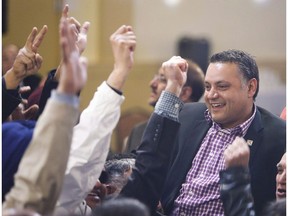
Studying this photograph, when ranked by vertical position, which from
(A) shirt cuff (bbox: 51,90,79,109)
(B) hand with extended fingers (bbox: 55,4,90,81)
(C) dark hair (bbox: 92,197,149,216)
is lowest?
(C) dark hair (bbox: 92,197,149,216)

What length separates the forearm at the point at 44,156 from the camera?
2562 mm

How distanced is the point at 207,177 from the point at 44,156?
1126 mm

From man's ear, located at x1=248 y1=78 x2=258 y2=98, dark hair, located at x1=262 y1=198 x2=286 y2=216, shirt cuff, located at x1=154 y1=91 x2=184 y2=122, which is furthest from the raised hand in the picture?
man's ear, located at x1=248 y1=78 x2=258 y2=98

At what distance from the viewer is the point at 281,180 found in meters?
3.33

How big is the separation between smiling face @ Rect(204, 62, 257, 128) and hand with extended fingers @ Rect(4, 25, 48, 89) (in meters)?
0.73

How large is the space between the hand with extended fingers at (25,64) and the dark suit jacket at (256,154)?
0.72 metres

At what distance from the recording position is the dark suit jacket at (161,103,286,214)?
3521 millimetres

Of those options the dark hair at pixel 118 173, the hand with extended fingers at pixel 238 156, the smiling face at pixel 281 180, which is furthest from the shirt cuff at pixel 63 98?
the smiling face at pixel 281 180

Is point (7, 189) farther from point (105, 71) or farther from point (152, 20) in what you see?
point (152, 20)

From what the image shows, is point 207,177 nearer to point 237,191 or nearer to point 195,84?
point 237,191

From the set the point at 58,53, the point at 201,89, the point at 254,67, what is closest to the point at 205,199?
the point at 254,67

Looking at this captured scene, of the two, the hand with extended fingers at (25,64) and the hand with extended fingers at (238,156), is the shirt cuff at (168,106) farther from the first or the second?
the hand with extended fingers at (25,64)

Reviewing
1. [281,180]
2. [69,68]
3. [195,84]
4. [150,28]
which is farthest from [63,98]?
[150,28]

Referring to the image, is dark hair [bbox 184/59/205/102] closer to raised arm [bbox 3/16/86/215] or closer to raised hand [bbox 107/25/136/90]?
raised hand [bbox 107/25/136/90]
